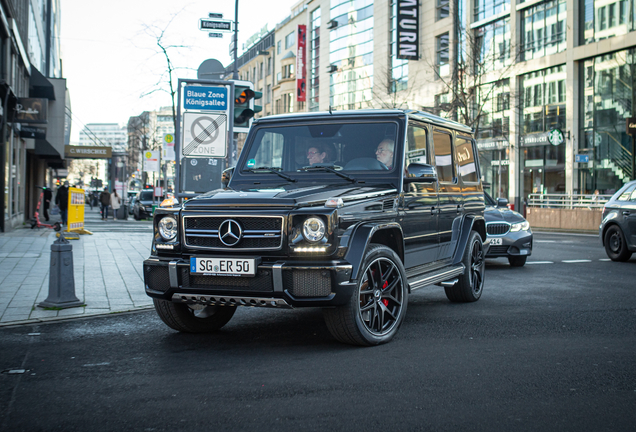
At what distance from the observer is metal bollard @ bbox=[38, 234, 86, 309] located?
7555mm

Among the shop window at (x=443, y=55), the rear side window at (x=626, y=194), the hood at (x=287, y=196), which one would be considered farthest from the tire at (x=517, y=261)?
the shop window at (x=443, y=55)

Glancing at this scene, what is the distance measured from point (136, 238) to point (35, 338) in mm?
13503

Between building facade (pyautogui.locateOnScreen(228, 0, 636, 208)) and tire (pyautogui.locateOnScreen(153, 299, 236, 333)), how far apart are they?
26.2 metres

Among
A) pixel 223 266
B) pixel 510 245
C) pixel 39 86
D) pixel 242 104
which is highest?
pixel 39 86

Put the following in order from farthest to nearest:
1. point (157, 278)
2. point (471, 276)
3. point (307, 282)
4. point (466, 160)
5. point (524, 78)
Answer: point (524, 78) < point (466, 160) < point (471, 276) < point (157, 278) < point (307, 282)

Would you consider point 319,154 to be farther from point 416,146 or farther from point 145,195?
point 145,195

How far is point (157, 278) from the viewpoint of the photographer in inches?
217

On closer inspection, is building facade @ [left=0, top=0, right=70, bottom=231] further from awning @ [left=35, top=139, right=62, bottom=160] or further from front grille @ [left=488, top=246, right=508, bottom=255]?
front grille @ [left=488, top=246, right=508, bottom=255]

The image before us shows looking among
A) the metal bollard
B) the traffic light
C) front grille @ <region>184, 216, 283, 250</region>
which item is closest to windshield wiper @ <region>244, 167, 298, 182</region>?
front grille @ <region>184, 216, 283, 250</region>

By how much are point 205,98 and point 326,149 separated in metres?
4.21

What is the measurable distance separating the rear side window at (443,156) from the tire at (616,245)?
7.08m

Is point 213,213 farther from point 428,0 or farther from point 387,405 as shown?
point 428,0

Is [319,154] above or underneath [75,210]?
above

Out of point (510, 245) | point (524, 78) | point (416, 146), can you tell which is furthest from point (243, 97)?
point (524, 78)
